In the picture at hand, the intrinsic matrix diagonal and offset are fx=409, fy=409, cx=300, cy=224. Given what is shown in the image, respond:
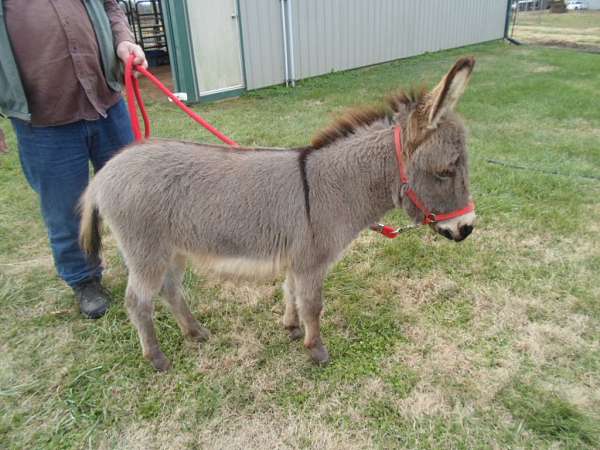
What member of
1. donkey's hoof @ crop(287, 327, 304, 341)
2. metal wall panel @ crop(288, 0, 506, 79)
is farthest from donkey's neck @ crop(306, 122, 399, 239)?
metal wall panel @ crop(288, 0, 506, 79)

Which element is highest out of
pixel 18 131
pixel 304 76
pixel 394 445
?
pixel 18 131

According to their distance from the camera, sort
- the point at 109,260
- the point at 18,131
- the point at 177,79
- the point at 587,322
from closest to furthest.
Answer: the point at 18,131
the point at 587,322
the point at 109,260
the point at 177,79

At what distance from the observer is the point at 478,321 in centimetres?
292

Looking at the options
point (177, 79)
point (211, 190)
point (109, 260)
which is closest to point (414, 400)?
point (211, 190)

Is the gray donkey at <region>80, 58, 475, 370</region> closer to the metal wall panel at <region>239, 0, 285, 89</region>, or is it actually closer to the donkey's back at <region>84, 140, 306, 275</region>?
the donkey's back at <region>84, 140, 306, 275</region>

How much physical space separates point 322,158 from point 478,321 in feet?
5.53

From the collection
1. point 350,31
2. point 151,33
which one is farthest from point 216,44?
point 151,33

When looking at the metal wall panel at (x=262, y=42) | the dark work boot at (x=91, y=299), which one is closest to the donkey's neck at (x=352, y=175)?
the dark work boot at (x=91, y=299)

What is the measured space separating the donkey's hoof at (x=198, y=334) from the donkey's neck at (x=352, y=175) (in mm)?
1230

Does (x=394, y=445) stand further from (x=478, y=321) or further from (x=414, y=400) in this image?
(x=478, y=321)

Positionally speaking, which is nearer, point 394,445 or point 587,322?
point 394,445

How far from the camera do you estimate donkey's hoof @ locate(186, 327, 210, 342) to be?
9.21 feet

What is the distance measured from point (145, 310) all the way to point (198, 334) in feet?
1.62

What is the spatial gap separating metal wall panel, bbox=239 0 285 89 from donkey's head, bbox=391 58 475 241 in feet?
24.3
